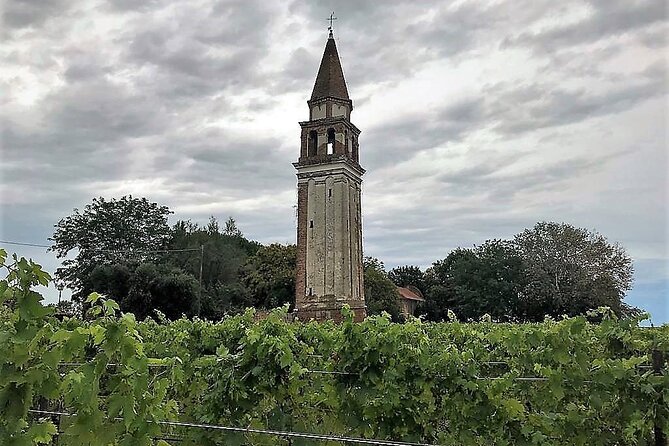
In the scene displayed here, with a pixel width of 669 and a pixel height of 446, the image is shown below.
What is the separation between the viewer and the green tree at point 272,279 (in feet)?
135

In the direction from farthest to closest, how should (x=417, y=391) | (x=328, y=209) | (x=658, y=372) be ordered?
(x=328, y=209) < (x=417, y=391) < (x=658, y=372)

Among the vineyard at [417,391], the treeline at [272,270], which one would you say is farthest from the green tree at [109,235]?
the vineyard at [417,391]

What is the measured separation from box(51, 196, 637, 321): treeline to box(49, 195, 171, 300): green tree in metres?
0.07

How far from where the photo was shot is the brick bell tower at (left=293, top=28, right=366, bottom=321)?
29547 mm

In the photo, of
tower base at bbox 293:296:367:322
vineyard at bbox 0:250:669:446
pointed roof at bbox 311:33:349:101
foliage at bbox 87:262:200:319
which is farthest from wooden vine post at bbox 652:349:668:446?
foliage at bbox 87:262:200:319

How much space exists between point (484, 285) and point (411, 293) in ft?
39.1

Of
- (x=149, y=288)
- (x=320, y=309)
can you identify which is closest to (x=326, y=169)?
(x=320, y=309)

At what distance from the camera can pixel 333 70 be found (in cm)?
3203

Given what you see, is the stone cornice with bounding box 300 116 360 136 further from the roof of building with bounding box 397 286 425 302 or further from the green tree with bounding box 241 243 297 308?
the roof of building with bounding box 397 286 425 302

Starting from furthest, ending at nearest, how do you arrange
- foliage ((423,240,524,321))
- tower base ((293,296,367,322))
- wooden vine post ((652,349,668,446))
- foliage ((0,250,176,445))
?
foliage ((423,240,524,321)) < tower base ((293,296,367,322)) < wooden vine post ((652,349,668,446)) < foliage ((0,250,176,445))

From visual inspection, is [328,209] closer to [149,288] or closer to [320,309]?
[320,309]

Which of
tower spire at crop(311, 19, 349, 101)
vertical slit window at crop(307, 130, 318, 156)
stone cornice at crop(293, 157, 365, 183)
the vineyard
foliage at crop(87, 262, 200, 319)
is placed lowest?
the vineyard

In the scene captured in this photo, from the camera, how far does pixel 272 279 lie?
41.7 meters

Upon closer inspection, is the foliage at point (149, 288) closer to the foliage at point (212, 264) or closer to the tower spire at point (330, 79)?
the foliage at point (212, 264)
